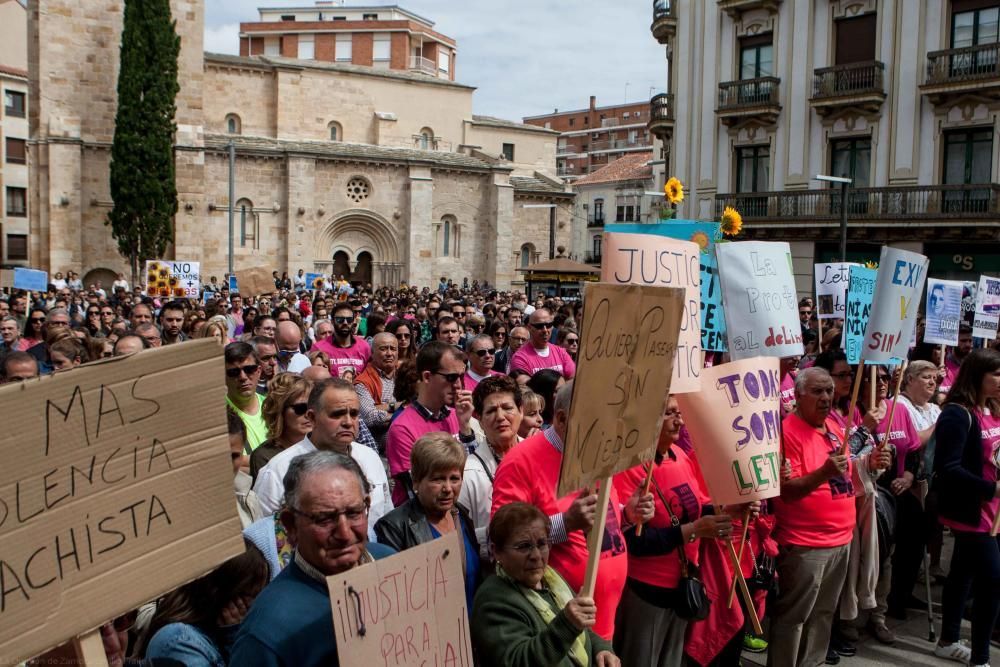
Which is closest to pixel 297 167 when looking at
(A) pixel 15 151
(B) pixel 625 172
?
(A) pixel 15 151

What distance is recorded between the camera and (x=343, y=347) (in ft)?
27.4

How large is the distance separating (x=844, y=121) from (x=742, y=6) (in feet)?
14.8

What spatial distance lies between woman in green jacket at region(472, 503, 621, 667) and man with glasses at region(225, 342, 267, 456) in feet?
8.65

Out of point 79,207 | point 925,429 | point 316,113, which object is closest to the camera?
point 925,429

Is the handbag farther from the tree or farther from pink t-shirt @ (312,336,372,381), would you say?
the tree

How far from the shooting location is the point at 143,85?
31.3 m

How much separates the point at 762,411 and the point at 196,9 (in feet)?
117

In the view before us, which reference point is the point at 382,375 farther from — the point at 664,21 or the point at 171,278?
the point at 664,21

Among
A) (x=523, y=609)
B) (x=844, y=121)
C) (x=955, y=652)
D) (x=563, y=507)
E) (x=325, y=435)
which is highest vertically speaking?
(x=844, y=121)

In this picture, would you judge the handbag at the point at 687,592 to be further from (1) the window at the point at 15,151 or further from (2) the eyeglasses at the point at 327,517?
(1) the window at the point at 15,151

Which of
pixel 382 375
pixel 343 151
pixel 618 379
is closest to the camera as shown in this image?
pixel 618 379

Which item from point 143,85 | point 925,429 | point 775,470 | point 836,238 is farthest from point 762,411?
point 143,85

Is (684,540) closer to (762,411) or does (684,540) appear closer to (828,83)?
(762,411)

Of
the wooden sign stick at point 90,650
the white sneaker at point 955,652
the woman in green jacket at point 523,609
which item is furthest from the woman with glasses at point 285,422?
the white sneaker at point 955,652
